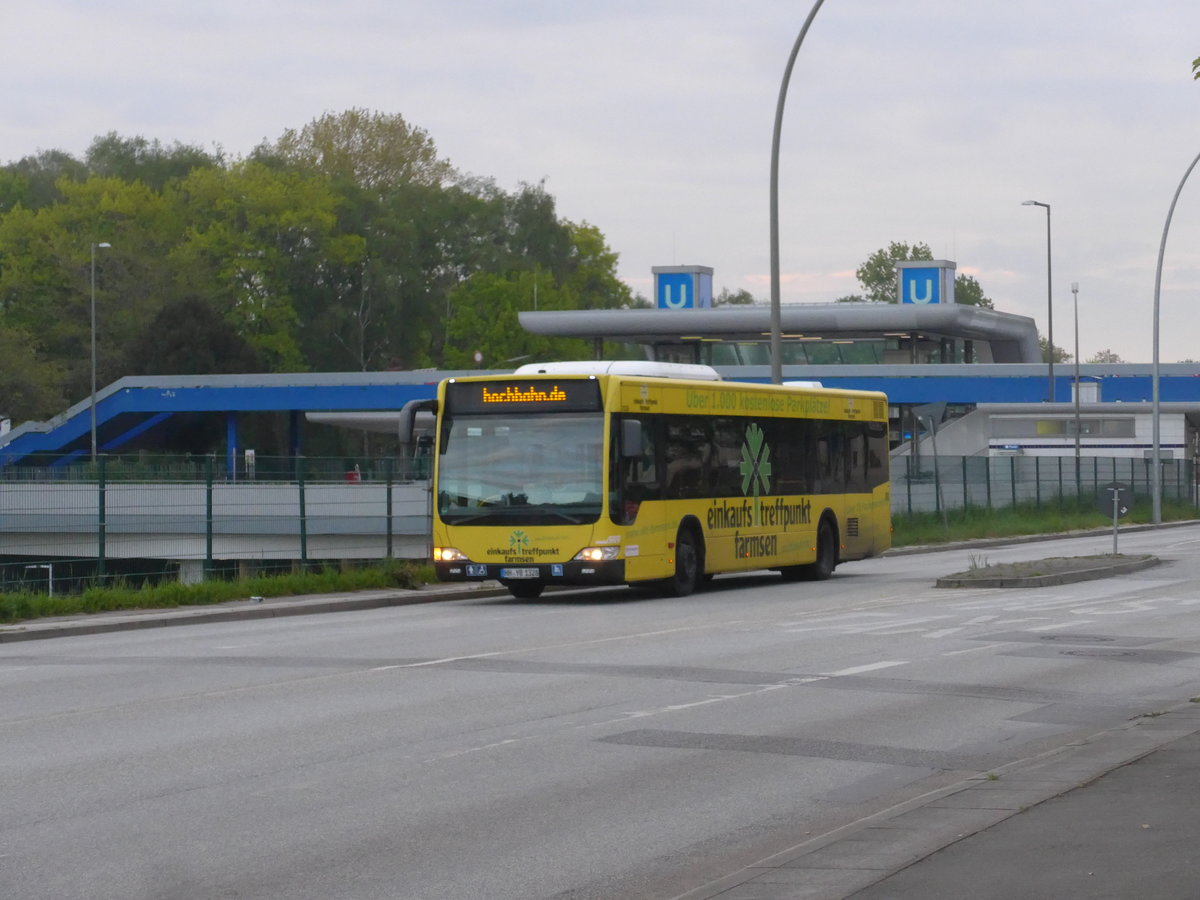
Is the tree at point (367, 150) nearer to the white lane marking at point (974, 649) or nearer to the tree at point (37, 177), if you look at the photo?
the tree at point (37, 177)

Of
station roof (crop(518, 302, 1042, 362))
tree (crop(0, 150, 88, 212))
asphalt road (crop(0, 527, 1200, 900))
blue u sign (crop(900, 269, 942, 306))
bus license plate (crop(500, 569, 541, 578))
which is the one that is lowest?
asphalt road (crop(0, 527, 1200, 900))

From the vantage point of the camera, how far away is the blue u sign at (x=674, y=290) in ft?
302

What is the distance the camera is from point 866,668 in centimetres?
1577

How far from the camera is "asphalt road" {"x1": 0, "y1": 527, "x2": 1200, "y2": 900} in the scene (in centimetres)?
804

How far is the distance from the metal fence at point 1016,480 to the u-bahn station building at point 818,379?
3799 mm

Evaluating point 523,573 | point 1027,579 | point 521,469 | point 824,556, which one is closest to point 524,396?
point 521,469

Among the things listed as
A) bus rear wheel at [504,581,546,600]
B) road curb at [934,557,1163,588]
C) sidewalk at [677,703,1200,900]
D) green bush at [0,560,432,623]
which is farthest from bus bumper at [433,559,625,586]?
sidewalk at [677,703,1200,900]

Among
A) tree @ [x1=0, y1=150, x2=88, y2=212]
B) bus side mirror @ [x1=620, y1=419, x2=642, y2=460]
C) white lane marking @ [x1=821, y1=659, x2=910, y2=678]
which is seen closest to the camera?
white lane marking @ [x1=821, y1=659, x2=910, y2=678]

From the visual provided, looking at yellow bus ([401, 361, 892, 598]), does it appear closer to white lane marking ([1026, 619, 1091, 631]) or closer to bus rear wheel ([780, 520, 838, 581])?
bus rear wheel ([780, 520, 838, 581])

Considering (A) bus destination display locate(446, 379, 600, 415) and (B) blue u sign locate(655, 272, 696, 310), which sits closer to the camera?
(A) bus destination display locate(446, 379, 600, 415)

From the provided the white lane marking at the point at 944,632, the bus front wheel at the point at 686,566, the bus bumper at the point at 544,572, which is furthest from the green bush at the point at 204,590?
the white lane marking at the point at 944,632

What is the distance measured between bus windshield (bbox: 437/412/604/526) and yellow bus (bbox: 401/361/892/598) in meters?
0.01

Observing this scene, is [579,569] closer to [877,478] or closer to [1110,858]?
[877,478]

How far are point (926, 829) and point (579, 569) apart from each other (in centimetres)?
1520
